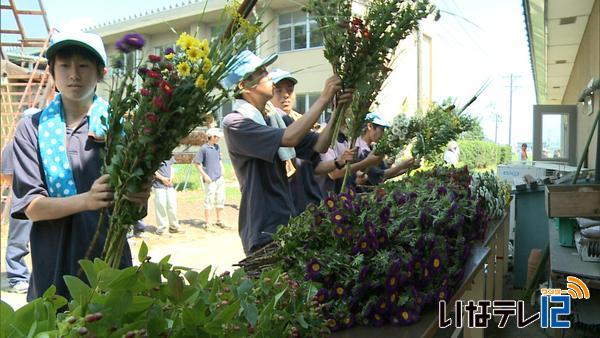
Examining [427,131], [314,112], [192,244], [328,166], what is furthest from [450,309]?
[192,244]

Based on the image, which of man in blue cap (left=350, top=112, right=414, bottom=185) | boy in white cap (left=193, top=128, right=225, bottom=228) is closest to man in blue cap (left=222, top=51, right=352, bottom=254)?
man in blue cap (left=350, top=112, right=414, bottom=185)

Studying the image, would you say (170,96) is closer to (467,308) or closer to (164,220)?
(467,308)

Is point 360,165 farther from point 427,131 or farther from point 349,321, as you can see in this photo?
point 349,321

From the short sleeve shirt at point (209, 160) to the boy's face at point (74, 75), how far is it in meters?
7.45

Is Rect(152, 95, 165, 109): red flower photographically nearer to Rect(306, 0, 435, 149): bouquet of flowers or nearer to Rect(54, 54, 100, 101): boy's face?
Rect(54, 54, 100, 101): boy's face

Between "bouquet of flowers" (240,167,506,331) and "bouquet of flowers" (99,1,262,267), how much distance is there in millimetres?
473

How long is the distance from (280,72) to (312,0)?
1.12 metres

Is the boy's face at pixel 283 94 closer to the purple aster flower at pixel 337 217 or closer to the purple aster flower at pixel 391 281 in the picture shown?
the purple aster flower at pixel 337 217

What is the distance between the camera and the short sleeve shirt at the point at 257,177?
255cm

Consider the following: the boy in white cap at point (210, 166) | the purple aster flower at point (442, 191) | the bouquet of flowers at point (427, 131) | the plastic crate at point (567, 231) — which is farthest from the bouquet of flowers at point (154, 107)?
the boy in white cap at point (210, 166)

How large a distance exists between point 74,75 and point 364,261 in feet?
4.03

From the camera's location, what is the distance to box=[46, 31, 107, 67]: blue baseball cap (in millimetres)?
1813

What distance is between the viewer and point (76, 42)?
181cm

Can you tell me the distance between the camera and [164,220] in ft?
28.6
